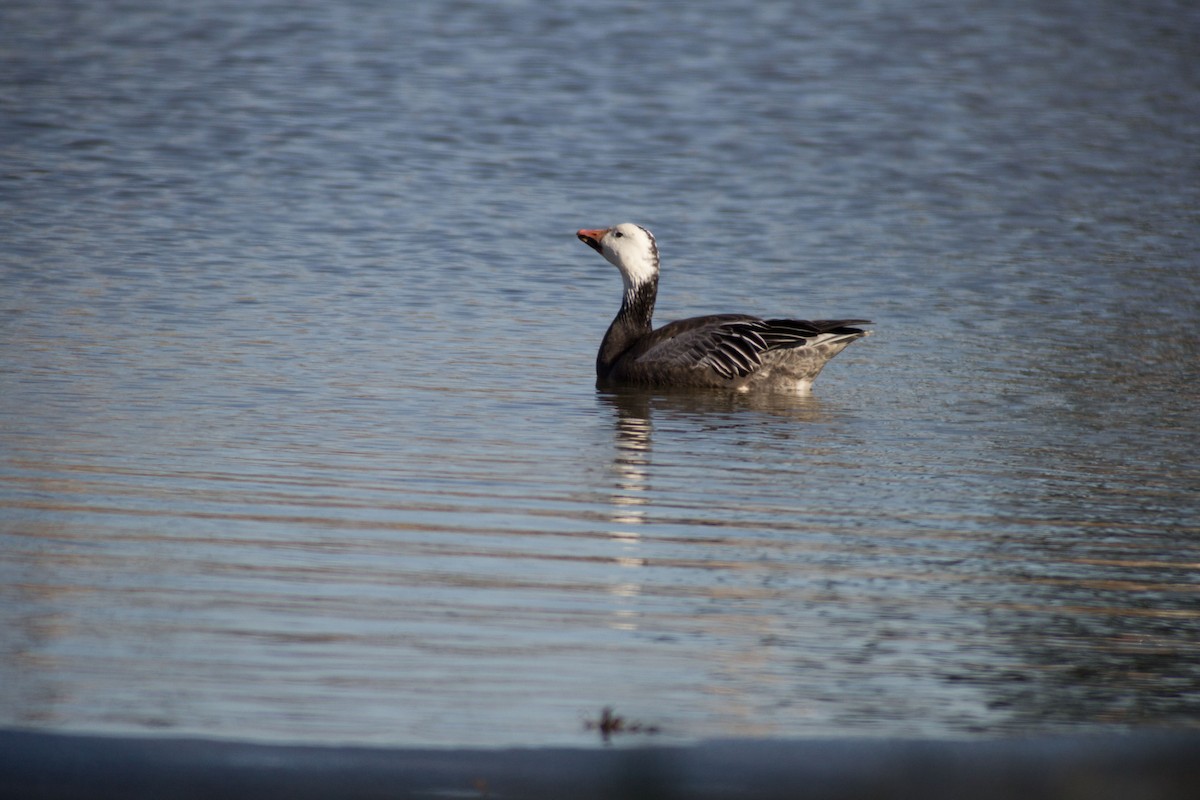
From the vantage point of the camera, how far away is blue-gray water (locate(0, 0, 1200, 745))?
5.14m

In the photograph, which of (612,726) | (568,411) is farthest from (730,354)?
(612,726)

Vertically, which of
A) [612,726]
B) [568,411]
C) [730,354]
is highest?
[612,726]

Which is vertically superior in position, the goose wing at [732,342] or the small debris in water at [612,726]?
the small debris in water at [612,726]

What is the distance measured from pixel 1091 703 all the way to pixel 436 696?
1.98m

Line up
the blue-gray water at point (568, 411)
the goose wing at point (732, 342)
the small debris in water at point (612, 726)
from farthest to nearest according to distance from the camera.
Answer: the goose wing at point (732, 342), the blue-gray water at point (568, 411), the small debris in water at point (612, 726)

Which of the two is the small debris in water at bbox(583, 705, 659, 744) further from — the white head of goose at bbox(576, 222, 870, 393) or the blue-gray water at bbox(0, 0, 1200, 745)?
the white head of goose at bbox(576, 222, 870, 393)

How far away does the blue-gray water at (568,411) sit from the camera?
5.14 m

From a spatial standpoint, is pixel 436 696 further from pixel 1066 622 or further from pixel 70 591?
pixel 1066 622

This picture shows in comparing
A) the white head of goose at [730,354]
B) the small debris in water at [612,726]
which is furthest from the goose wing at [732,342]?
the small debris in water at [612,726]

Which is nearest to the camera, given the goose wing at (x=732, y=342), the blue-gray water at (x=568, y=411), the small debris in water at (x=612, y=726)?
the small debris in water at (x=612, y=726)

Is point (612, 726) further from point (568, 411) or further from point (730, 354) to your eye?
point (730, 354)

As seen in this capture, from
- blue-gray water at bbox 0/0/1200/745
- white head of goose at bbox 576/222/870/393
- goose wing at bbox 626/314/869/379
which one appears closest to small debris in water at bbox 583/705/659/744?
blue-gray water at bbox 0/0/1200/745

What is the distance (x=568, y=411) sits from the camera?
10.2 m

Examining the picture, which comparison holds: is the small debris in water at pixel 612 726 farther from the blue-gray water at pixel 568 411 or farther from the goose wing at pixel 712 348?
the goose wing at pixel 712 348
